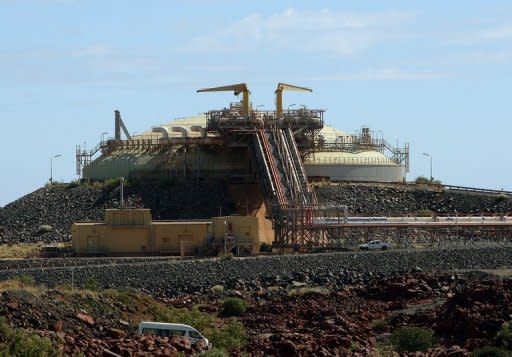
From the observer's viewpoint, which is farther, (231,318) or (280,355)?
(231,318)

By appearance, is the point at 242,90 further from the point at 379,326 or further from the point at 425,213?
the point at 379,326

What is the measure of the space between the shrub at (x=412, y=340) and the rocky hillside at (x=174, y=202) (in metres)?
39.4

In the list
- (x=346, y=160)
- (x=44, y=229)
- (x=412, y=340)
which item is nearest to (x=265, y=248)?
(x=44, y=229)

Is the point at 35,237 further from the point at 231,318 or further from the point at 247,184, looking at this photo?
the point at 231,318

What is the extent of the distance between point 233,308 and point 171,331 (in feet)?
40.0

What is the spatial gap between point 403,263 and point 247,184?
20357 millimetres

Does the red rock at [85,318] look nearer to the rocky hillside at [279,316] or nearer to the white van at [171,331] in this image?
the rocky hillside at [279,316]

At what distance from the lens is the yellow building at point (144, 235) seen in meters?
85.1

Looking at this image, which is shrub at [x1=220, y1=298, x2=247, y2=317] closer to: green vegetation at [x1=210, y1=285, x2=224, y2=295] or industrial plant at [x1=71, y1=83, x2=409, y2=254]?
green vegetation at [x1=210, y1=285, x2=224, y2=295]

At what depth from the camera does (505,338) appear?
54250 mm

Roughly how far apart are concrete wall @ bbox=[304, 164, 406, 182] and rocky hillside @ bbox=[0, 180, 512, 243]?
220cm

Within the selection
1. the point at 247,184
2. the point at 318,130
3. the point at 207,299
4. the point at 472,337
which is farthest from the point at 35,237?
the point at 472,337

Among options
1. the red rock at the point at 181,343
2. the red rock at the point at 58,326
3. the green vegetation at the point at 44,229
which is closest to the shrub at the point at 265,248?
the green vegetation at the point at 44,229

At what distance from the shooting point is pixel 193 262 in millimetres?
76312
